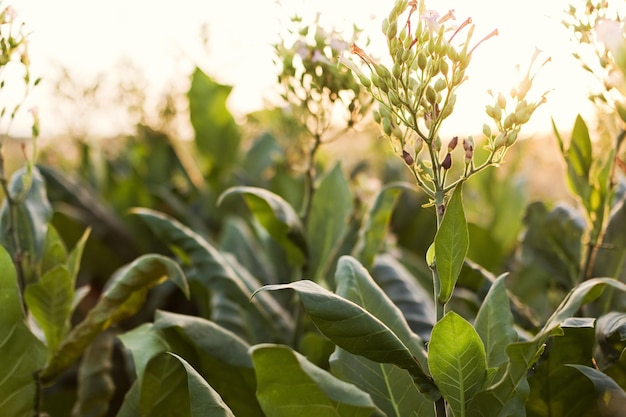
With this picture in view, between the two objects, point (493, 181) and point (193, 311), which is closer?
point (193, 311)

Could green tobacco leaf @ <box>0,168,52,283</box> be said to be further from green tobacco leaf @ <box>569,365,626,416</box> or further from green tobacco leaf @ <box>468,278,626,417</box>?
green tobacco leaf @ <box>569,365,626,416</box>

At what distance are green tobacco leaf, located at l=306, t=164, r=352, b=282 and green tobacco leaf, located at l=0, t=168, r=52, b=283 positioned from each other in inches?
28.2

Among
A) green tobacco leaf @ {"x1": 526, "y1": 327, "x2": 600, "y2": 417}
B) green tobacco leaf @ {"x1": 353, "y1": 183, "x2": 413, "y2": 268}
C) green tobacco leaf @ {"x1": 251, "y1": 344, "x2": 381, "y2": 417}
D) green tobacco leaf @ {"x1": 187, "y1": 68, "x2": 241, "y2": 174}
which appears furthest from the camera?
green tobacco leaf @ {"x1": 187, "y1": 68, "x2": 241, "y2": 174}

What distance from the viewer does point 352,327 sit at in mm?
1127

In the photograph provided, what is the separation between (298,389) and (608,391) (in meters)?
0.54

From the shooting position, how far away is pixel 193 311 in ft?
9.96

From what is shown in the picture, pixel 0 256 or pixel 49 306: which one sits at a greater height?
pixel 0 256

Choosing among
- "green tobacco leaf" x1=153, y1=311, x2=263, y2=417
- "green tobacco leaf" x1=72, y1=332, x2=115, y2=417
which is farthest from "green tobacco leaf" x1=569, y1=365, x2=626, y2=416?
Result: "green tobacco leaf" x1=72, y1=332, x2=115, y2=417

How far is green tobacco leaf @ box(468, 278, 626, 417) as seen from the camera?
1095 millimetres

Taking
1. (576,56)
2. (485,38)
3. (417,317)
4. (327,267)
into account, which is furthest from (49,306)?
(576,56)

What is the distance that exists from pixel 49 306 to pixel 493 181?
106 inches

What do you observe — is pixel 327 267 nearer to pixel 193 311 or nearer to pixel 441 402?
pixel 441 402

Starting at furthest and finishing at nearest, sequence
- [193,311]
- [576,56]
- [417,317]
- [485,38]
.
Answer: [193,311], [417,317], [576,56], [485,38]

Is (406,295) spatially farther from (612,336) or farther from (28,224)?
(28,224)
